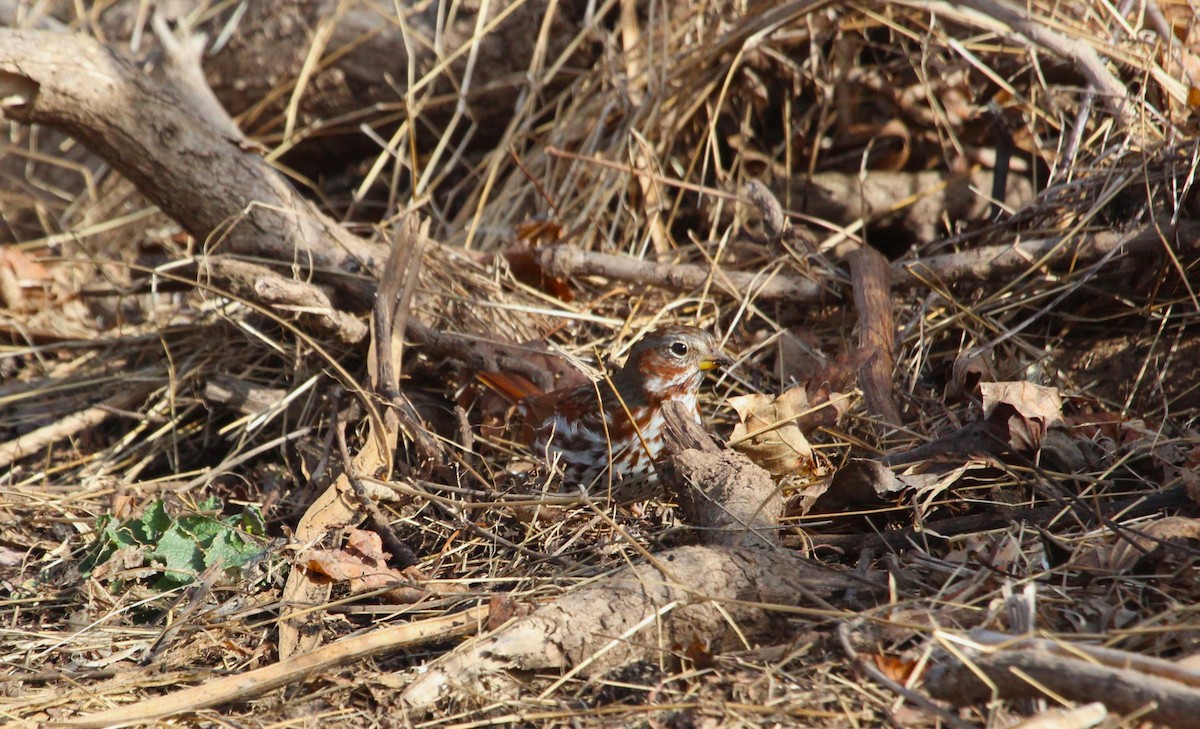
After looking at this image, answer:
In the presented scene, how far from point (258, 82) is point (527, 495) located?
144 inches

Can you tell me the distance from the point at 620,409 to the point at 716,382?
1.95 ft

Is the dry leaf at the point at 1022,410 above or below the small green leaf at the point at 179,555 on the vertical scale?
above

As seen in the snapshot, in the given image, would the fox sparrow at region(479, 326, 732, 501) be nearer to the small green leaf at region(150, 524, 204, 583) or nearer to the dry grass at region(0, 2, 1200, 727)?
the dry grass at region(0, 2, 1200, 727)

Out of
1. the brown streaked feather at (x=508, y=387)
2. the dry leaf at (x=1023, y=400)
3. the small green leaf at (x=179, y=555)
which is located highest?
the dry leaf at (x=1023, y=400)

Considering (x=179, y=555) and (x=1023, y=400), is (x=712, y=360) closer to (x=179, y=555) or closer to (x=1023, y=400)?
(x=1023, y=400)

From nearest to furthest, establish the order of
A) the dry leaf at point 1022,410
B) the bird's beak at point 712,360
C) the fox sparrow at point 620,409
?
the dry leaf at point 1022,410
the fox sparrow at point 620,409
the bird's beak at point 712,360

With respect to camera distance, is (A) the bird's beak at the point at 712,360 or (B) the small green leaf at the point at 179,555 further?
(A) the bird's beak at the point at 712,360

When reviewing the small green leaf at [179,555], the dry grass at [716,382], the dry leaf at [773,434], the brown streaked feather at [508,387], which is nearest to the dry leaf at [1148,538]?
the dry grass at [716,382]

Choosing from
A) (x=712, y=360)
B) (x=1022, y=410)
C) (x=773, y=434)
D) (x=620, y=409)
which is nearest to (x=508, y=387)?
(x=620, y=409)

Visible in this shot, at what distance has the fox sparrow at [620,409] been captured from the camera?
144 inches

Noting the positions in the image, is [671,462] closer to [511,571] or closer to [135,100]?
[511,571]

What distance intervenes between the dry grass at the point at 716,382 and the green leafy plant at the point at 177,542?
0.23ft

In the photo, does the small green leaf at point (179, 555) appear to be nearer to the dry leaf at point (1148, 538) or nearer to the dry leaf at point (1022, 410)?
the dry leaf at point (1022, 410)

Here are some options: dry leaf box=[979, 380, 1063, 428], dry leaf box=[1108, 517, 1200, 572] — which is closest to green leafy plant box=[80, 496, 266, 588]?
dry leaf box=[979, 380, 1063, 428]
